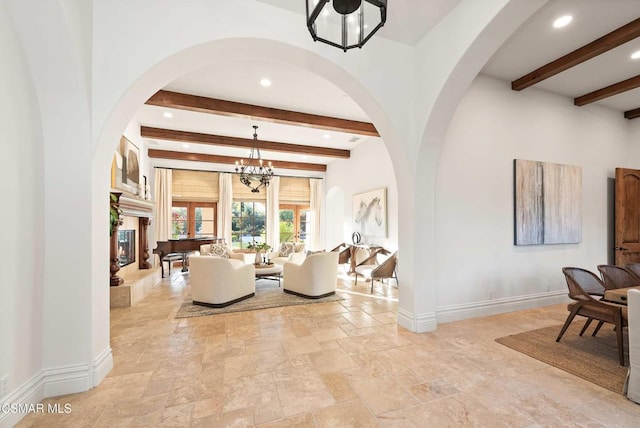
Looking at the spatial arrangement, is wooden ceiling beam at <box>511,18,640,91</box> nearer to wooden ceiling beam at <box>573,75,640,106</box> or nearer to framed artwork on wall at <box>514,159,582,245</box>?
framed artwork on wall at <box>514,159,582,245</box>

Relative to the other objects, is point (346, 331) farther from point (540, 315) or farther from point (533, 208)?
point (533, 208)

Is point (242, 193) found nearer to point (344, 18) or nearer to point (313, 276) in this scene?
point (313, 276)

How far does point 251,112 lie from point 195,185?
4.66m

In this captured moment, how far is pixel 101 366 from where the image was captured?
2.23 metres

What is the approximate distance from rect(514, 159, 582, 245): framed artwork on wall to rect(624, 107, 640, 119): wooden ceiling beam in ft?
6.08

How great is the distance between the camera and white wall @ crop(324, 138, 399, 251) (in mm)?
5988

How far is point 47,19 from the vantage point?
1760 millimetres

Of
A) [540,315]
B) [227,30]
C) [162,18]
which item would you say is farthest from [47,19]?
[540,315]

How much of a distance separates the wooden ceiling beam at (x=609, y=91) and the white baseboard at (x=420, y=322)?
4.39 metres

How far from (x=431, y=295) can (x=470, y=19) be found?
9.49 ft

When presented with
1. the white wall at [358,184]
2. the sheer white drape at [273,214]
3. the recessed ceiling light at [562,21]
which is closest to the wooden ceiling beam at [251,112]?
the white wall at [358,184]

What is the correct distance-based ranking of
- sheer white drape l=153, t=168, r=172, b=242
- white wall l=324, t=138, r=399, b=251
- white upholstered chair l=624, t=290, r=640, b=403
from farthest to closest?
sheer white drape l=153, t=168, r=172, b=242 < white wall l=324, t=138, r=399, b=251 < white upholstered chair l=624, t=290, r=640, b=403

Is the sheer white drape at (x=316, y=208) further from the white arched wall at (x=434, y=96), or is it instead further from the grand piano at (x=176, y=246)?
the white arched wall at (x=434, y=96)

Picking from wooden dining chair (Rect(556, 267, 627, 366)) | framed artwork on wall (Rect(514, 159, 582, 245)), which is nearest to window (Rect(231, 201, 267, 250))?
framed artwork on wall (Rect(514, 159, 582, 245))
